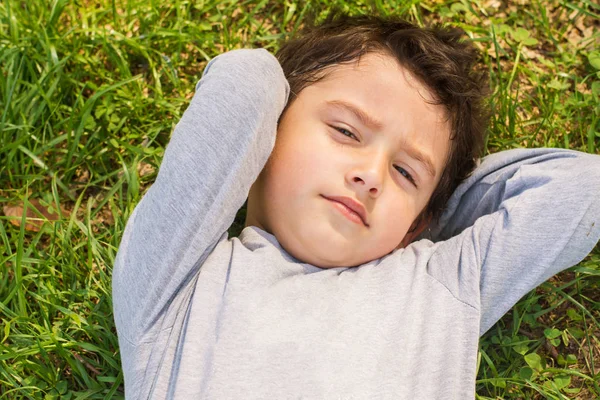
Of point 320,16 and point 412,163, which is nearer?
point 412,163

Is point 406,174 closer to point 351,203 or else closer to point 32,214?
point 351,203

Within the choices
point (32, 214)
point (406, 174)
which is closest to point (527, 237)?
point (406, 174)

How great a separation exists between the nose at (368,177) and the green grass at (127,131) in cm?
92

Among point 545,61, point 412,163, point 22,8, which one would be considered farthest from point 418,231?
point 22,8

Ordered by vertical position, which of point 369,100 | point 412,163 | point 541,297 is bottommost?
point 541,297

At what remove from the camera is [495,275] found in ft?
9.00

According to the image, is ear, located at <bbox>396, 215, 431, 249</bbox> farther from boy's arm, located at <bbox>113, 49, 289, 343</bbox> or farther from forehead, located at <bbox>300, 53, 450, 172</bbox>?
boy's arm, located at <bbox>113, 49, 289, 343</bbox>

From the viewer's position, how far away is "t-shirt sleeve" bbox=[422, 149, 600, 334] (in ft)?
8.94

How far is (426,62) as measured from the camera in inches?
115

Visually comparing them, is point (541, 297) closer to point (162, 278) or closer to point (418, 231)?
point (418, 231)

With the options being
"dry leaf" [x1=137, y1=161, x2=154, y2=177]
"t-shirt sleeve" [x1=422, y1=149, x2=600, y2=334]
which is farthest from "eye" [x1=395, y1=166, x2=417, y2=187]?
"dry leaf" [x1=137, y1=161, x2=154, y2=177]

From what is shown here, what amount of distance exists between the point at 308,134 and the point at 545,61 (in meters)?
1.60

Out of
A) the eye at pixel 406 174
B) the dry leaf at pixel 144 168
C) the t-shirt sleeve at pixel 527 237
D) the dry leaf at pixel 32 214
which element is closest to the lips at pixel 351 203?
the eye at pixel 406 174

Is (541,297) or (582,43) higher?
(582,43)
